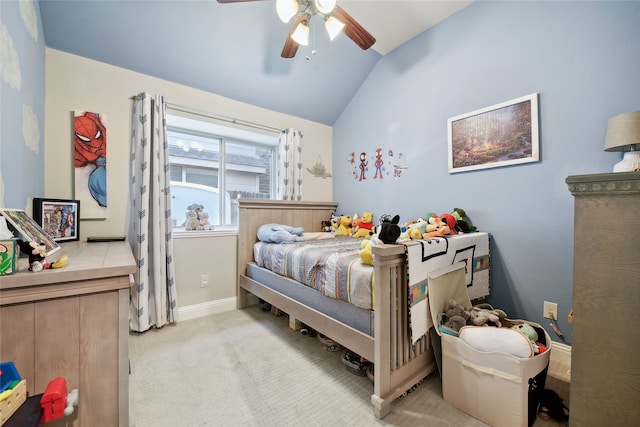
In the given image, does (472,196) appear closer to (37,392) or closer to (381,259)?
(381,259)

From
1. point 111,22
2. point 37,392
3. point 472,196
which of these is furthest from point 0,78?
point 472,196

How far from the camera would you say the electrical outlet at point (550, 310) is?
1720 mm

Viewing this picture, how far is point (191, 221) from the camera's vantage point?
2648mm

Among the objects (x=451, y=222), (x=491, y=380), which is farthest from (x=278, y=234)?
(x=491, y=380)

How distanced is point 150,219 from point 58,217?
0.59m

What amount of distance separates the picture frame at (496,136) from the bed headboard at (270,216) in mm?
1703

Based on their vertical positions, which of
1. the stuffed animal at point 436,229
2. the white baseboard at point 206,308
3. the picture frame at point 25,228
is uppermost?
the picture frame at point 25,228

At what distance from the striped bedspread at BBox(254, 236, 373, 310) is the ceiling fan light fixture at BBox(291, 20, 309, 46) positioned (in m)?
1.55

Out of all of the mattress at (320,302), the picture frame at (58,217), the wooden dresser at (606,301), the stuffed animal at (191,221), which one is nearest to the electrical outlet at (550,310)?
the wooden dresser at (606,301)

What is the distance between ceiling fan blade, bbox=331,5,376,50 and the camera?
168cm

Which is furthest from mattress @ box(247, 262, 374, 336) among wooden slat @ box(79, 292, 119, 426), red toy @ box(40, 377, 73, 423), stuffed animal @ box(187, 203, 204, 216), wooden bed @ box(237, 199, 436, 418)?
red toy @ box(40, 377, 73, 423)

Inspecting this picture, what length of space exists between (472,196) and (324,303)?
1.57 m

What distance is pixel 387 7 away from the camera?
89.9 inches

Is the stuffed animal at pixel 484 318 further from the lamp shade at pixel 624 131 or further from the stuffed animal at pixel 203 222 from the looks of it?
the stuffed animal at pixel 203 222
